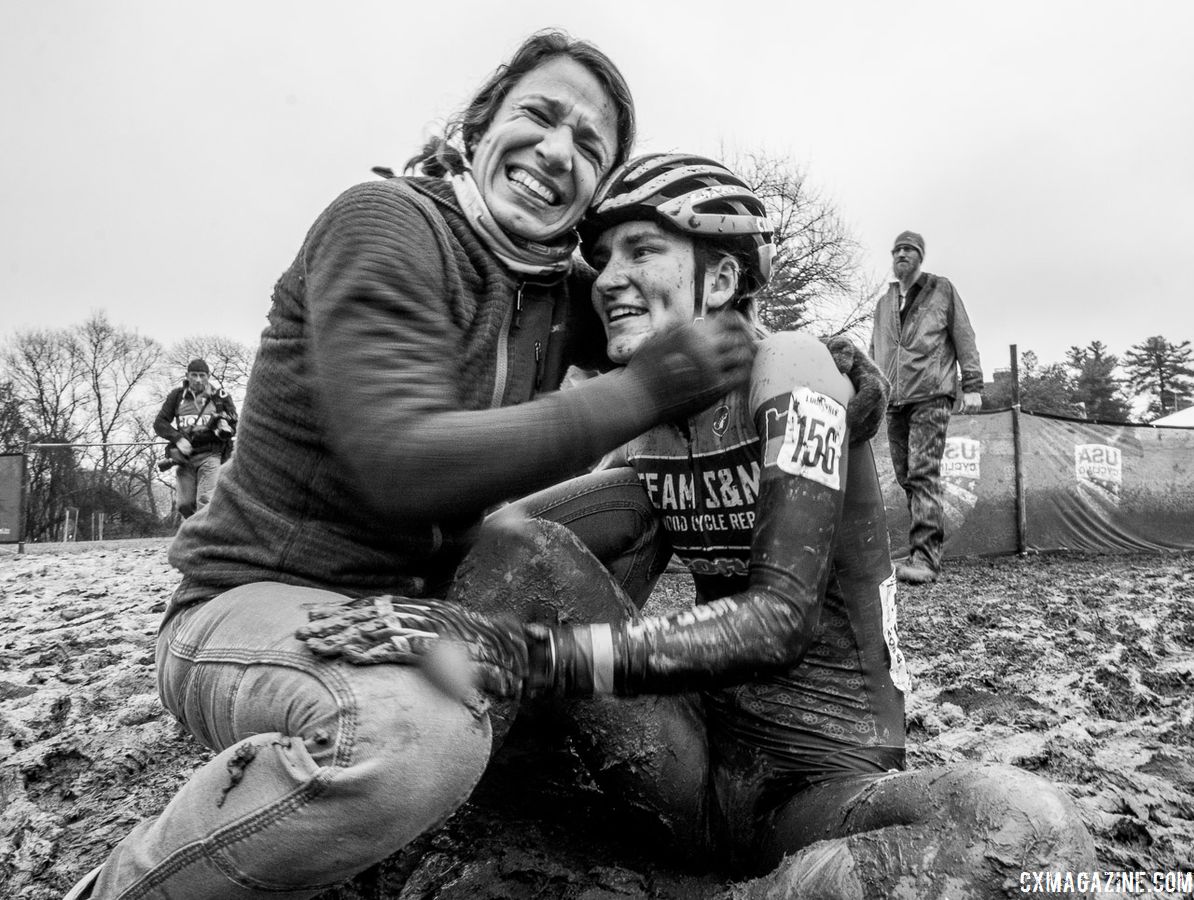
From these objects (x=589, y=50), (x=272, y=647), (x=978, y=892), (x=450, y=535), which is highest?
(x=589, y=50)

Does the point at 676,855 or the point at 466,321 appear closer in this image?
the point at 466,321

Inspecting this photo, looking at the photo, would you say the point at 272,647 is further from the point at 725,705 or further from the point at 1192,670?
the point at 1192,670

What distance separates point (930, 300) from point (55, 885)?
719 centimetres

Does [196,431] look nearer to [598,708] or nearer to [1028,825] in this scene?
[598,708]

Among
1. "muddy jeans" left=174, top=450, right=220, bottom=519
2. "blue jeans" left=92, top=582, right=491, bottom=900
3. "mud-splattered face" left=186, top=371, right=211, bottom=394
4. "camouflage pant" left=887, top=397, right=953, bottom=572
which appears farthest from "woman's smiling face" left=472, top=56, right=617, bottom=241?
"mud-splattered face" left=186, top=371, right=211, bottom=394

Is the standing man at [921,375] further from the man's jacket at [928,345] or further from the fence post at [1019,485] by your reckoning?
the fence post at [1019,485]

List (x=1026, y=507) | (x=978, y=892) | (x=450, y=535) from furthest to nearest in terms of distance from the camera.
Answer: (x=1026, y=507) → (x=450, y=535) → (x=978, y=892)

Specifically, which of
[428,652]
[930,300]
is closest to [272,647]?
[428,652]

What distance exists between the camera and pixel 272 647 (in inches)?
57.4

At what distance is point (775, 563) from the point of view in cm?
167

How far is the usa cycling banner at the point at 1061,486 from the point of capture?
9289 mm

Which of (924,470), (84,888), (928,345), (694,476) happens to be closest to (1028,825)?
(694,476)

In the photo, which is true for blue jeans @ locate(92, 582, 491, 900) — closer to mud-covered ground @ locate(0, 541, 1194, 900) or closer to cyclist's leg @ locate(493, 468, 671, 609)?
mud-covered ground @ locate(0, 541, 1194, 900)

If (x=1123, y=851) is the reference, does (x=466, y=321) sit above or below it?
above
